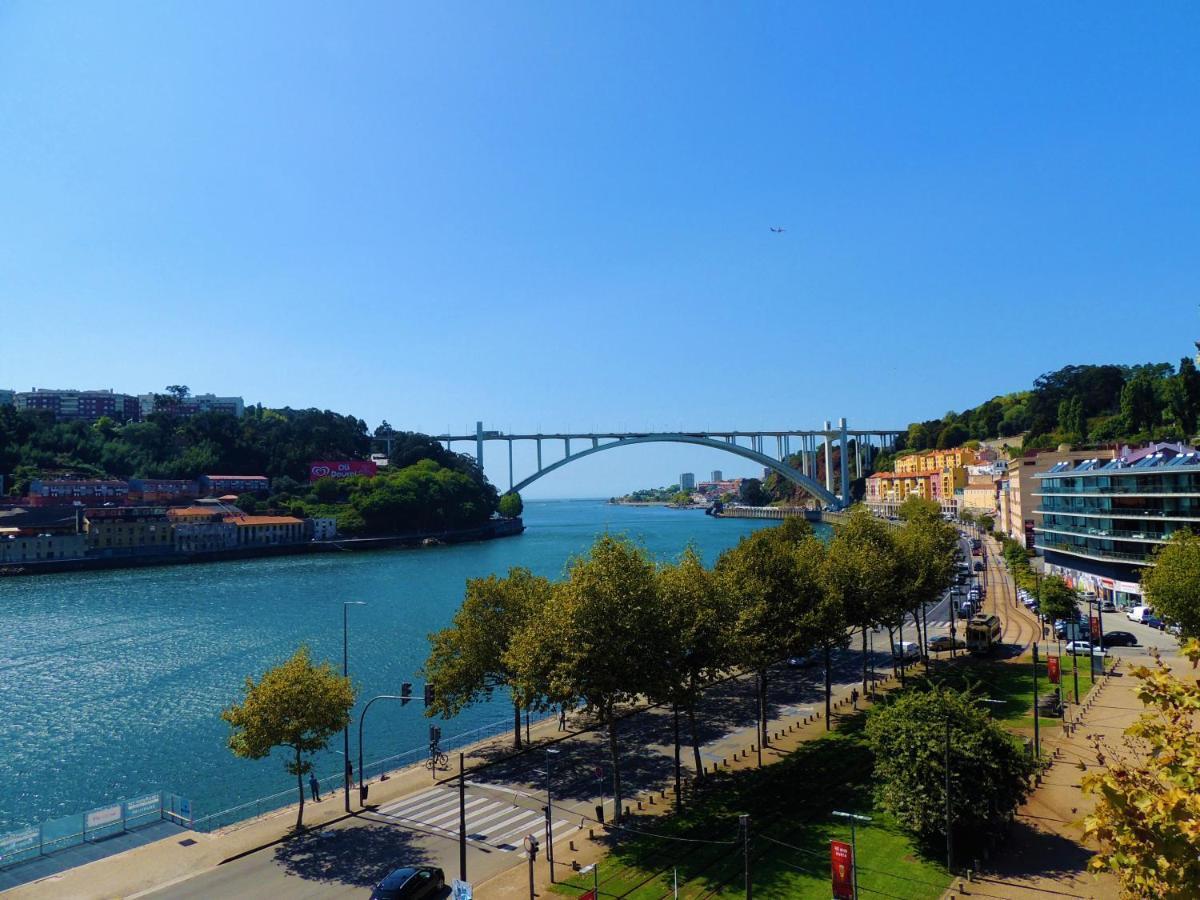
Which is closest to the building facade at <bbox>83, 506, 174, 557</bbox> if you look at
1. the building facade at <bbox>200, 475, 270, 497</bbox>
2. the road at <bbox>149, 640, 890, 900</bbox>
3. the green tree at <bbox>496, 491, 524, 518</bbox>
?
the building facade at <bbox>200, 475, 270, 497</bbox>

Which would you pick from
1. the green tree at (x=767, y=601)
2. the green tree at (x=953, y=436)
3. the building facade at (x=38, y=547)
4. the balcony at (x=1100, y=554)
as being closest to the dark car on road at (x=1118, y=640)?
the balcony at (x=1100, y=554)

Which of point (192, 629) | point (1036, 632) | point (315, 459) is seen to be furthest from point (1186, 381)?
point (315, 459)

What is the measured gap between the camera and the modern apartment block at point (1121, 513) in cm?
3941

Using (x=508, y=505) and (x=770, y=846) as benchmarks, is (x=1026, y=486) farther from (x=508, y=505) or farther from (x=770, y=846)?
(x=508, y=505)

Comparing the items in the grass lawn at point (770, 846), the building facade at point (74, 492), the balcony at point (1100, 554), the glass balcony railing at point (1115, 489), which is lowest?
the grass lawn at point (770, 846)

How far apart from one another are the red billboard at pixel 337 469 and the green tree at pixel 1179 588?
121157 mm

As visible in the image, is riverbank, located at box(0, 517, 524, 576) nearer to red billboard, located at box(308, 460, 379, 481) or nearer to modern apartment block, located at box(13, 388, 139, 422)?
red billboard, located at box(308, 460, 379, 481)

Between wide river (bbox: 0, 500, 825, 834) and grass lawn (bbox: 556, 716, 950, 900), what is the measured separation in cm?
679

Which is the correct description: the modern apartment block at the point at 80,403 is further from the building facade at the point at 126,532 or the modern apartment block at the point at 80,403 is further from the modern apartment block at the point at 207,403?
the building facade at the point at 126,532

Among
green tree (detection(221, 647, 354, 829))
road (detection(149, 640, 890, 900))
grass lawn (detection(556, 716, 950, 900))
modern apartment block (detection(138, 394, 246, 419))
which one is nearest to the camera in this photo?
grass lawn (detection(556, 716, 950, 900))

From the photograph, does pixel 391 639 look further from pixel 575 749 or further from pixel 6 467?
pixel 6 467

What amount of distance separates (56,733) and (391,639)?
58.2 ft

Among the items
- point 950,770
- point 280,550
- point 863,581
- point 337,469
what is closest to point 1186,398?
point 863,581

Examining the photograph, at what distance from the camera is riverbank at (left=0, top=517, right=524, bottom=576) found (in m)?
85.2
